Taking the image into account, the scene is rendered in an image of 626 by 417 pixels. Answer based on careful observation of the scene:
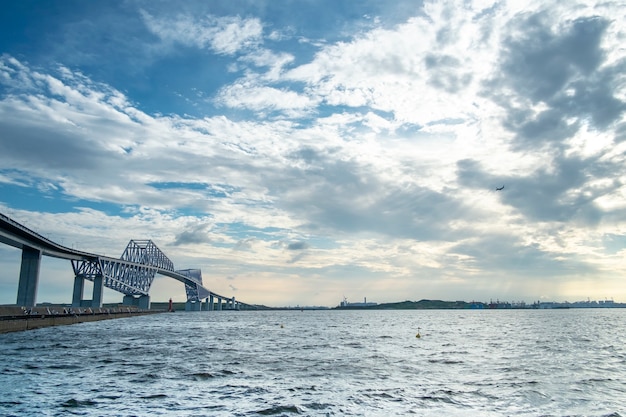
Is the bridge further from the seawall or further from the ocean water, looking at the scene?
the ocean water

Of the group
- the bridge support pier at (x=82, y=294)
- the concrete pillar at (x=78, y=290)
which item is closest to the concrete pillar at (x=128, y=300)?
the bridge support pier at (x=82, y=294)

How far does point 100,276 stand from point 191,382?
141982mm

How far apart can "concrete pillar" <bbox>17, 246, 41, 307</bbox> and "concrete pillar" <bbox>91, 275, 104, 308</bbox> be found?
4881 centimetres

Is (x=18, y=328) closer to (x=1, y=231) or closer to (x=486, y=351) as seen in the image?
(x=1, y=231)

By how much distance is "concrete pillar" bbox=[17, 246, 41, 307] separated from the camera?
94750 millimetres

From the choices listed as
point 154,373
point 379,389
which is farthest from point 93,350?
point 379,389

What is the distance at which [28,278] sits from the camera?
316 ft

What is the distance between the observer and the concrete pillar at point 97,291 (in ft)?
480

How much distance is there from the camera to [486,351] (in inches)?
1714

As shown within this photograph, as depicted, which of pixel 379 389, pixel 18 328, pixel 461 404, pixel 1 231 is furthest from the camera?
pixel 1 231

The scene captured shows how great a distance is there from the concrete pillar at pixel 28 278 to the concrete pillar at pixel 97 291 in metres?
48.8

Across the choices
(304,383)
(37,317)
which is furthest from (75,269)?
(304,383)

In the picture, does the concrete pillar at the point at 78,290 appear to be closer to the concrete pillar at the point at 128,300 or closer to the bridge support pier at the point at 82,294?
the bridge support pier at the point at 82,294

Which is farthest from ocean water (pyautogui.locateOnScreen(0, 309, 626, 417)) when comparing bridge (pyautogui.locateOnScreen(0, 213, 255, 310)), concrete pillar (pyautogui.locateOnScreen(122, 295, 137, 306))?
concrete pillar (pyautogui.locateOnScreen(122, 295, 137, 306))
